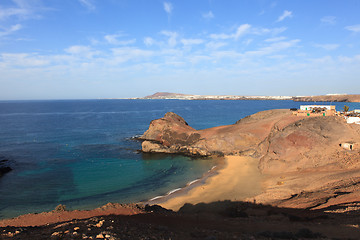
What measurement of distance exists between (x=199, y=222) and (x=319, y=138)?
82.3 ft

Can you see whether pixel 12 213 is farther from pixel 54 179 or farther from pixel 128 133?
pixel 128 133

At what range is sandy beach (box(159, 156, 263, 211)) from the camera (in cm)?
2567

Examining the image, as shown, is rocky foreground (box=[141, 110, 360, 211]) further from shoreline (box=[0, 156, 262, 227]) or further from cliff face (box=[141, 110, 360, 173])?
shoreline (box=[0, 156, 262, 227])

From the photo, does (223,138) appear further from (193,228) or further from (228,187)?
(193,228)

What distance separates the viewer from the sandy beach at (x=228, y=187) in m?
25.7

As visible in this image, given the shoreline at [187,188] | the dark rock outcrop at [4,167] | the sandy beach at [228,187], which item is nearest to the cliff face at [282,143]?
the sandy beach at [228,187]

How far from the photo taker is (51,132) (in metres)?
71.7

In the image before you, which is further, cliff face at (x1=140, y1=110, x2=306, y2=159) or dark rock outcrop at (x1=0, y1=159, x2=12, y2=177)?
cliff face at (x1=140, y1=110, x2=306, y2=159)

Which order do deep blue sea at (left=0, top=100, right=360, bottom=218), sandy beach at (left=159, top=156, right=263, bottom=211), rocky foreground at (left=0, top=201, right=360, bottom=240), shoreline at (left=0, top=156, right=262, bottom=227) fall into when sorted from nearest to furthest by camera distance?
rocky foreground at (left=0, top=201, right=360, bottom=240)
shoreline at (left=0, top=156, right=262, bottom=227)
sandy beach at (left=159, top=156, right=263, bottom=211)
deep blue sea at (left=0, top=100, right=360, bottom=218)

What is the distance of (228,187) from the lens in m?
28.9

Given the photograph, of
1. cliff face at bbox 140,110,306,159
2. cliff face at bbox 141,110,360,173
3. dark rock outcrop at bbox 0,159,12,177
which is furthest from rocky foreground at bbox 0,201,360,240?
dark rock outcrop at bbox 0,159,12,177

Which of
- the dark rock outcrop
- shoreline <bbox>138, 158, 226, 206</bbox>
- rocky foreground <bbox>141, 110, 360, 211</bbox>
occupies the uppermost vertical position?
rocky foreground <bbox>141, 110, 360, 211</bbox>

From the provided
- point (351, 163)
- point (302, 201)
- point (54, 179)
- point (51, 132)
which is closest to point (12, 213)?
point (54, 179)

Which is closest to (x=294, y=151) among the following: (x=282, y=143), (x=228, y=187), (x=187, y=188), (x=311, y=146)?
(x=282, y=143)
